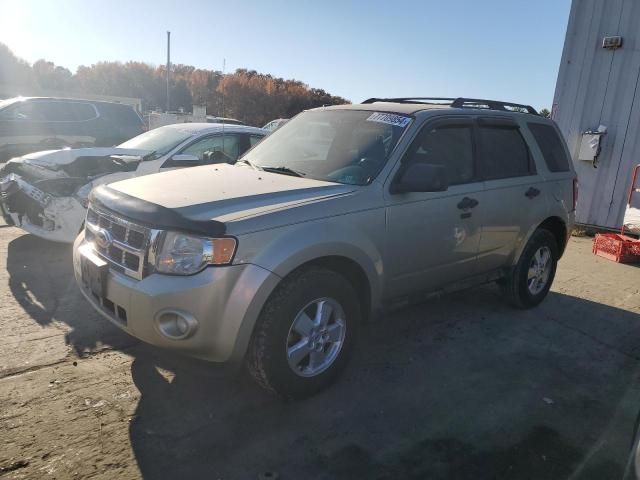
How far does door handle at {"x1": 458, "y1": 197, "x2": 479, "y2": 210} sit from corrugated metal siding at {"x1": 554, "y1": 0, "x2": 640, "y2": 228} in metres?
6.08

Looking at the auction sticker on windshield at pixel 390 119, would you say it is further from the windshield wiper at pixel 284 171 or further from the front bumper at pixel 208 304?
Answer: the front bumper at pixel 208 304

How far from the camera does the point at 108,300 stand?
2.99 meters

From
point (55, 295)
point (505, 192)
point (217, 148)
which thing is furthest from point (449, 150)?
point (217, 148)

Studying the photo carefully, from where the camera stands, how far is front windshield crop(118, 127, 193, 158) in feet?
21.3

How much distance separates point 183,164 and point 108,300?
359 centimetres

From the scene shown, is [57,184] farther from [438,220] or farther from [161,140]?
[438,220]

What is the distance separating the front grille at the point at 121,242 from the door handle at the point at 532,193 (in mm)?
3348

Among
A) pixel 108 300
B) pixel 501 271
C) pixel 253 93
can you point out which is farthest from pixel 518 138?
pixel 253 93

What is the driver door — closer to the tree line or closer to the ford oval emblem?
the ford oval emblem

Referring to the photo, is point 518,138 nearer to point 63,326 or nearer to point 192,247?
point 192,247

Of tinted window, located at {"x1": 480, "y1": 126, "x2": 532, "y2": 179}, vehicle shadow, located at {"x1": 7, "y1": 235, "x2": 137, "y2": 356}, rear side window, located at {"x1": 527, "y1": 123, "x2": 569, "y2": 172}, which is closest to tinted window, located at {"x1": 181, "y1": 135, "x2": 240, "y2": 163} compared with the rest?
vehicle shadow, located at {"x1": 7, "y1": 235, "x2": 137, "y2": 356}

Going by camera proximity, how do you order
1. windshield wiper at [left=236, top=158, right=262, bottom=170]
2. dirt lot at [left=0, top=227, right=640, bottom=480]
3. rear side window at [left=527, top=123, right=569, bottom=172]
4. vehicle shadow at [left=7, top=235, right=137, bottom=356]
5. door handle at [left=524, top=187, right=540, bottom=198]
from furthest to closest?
rear side window at [left=527, top=123, right=569, bottom=172] < door handle at [left=524, top=187, right=540, bottom=198] < windshield wiper at [left=236, top=158, right=262, bottom=170] < vehicle shadow at [left=7, top=235, right=137, bottom=356] < dirt lot at [left=0, top=227, right=640, bottom=480]

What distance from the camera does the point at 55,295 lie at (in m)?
4.60

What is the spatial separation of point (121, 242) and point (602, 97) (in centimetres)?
865
